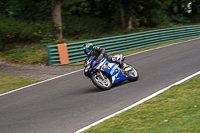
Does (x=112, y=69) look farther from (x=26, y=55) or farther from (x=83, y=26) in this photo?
(x=83, y=26)

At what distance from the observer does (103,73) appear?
9195mm

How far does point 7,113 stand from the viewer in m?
7.96

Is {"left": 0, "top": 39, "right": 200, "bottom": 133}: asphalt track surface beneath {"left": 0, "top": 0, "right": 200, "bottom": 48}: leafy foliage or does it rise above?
beneath

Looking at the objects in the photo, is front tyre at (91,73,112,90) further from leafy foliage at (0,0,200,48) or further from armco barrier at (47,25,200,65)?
leafy foliage at (0,0,200,48)

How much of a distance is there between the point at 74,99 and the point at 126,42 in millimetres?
10509

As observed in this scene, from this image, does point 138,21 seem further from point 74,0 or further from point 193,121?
point 193,121

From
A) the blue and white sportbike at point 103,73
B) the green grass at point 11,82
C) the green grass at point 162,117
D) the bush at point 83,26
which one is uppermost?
the bush at point 83,26

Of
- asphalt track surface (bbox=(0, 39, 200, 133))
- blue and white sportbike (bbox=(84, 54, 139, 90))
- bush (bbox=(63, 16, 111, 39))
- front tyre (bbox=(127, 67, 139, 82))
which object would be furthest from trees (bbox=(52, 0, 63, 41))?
blue and white sportbike (bbox=(84, 54, 139, 90))

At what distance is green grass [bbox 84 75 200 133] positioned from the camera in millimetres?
5103

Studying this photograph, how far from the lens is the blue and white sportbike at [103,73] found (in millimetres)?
8844

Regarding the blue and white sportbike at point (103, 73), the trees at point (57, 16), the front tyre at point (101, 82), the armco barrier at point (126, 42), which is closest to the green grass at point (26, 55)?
the armco barrier at point (126, 42)

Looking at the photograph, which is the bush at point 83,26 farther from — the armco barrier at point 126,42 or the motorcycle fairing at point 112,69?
the motorcycle fairing at point 112,69

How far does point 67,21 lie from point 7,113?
1925 centimetres

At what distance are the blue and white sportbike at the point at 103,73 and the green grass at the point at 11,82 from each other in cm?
411
